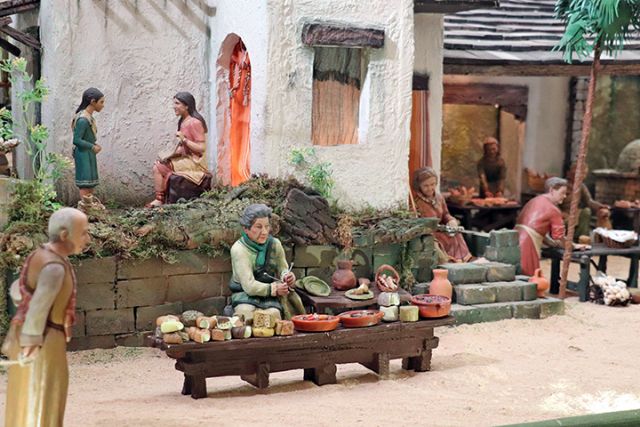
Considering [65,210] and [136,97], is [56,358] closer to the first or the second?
[65,210]

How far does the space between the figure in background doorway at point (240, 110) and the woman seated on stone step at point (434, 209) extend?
2.14 metres

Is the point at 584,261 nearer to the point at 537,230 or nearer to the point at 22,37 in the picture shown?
the point at 537,230

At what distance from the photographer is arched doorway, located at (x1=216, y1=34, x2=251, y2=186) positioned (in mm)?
11039

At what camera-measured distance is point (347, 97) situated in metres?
10.5

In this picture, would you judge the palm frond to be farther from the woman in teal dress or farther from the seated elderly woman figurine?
the woman in teal dress

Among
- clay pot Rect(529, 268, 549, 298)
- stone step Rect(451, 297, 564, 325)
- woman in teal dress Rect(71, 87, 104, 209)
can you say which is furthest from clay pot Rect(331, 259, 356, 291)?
clay pot Rect(529, 268, 549, 298)

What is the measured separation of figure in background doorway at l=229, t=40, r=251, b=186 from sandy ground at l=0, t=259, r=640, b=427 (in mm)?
2967

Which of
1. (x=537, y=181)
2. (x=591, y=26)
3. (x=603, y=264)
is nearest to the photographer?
(x=591, y=26)

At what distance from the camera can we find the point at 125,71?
11.1m

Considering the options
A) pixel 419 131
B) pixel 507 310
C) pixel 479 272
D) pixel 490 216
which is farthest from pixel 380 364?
pixel 490 216

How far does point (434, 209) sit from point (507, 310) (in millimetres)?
1653

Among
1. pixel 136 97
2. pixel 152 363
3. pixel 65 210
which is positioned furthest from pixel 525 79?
pixel 65 210

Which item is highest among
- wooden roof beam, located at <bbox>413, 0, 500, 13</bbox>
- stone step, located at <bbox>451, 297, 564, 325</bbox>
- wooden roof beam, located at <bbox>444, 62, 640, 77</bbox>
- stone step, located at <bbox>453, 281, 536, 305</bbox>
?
wooden roof beam, located at <bbox>413, 0, 500, 13</bbox>

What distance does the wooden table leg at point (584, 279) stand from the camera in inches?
453
